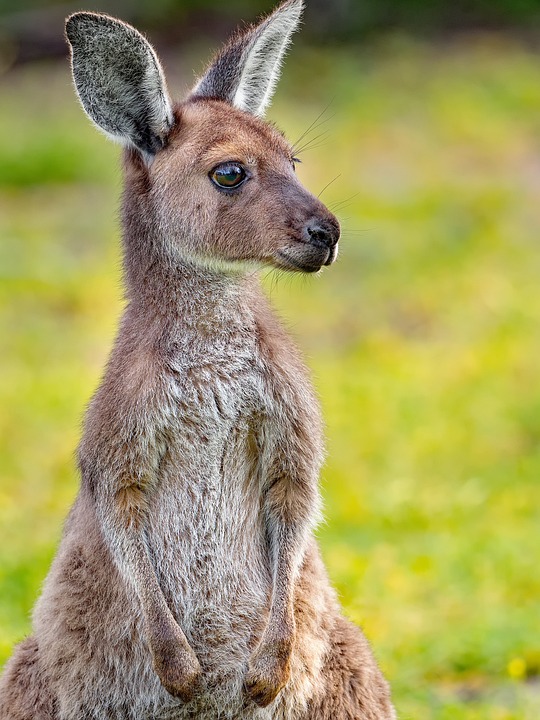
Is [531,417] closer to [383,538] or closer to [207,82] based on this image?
[383,538]

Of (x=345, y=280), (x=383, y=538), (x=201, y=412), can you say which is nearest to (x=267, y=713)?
(x=201, y=412)

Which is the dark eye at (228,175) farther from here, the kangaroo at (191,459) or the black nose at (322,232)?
the black nose at (322,232)

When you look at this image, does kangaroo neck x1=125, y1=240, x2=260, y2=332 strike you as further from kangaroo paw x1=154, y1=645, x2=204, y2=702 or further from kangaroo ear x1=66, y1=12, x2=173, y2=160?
kangaroo paw x1=154, y1=645, x2=204, y2=702

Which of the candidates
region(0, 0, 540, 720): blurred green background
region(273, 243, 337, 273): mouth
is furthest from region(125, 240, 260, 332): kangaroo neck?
region(0, 0, 540, 720): blurred green background

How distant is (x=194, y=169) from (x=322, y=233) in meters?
0.45

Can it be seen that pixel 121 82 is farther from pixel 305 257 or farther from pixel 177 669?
pixel 177 669

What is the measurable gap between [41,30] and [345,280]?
7471 millimetres

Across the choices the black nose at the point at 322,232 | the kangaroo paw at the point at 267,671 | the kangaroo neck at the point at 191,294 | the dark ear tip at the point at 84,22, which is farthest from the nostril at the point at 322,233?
the kangaroo paw at the point at 267,671

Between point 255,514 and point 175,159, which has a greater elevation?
point 175,159

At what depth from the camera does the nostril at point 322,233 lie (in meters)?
3.95

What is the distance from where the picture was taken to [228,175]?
159 inches

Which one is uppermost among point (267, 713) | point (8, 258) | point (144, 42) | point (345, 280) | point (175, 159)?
point (144, 42)

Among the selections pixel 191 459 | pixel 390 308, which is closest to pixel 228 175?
pixel 191 459

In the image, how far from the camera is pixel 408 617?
629 cm
